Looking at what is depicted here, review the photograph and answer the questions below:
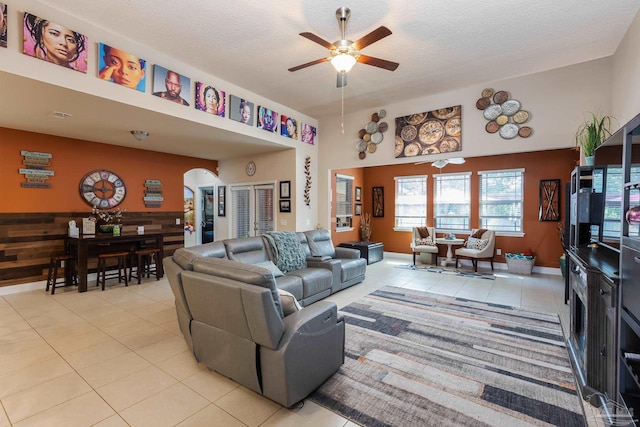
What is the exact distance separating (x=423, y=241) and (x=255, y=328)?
6.20 metres

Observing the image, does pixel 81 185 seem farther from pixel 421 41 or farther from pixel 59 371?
pixel 421 41

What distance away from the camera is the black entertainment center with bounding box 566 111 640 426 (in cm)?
168

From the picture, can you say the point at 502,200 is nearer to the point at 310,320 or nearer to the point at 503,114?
the point at 503,114

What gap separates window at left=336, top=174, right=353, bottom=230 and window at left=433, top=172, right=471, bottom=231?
2.24 metres

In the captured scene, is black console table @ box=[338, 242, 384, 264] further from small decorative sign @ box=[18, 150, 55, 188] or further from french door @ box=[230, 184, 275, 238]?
small decorative sign @ box=[18, 150, 55, 188]

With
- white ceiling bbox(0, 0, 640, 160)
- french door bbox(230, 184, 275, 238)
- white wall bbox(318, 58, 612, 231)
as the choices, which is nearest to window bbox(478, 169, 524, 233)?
white wall bbox(318, 58, 612, 231)

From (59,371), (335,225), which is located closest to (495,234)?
(335,225)

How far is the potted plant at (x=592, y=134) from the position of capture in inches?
140

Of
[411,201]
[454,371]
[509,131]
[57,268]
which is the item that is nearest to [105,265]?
[57,268]

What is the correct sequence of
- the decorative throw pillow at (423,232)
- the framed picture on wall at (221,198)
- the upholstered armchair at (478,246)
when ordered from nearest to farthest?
the upholstered armchair at (478,246), the decorative throw pillow at (423,232), the framed picture on wall at (221,198)

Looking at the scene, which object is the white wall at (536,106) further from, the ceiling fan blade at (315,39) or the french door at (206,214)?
the french door at (206,214)

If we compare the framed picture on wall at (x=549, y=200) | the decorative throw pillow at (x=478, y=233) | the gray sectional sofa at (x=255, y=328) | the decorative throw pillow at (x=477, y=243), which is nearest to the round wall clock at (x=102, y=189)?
the gray sectional sofa at (x=255, y=328)

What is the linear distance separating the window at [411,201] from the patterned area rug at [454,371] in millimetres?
4252

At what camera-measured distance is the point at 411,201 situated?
26.6ft
